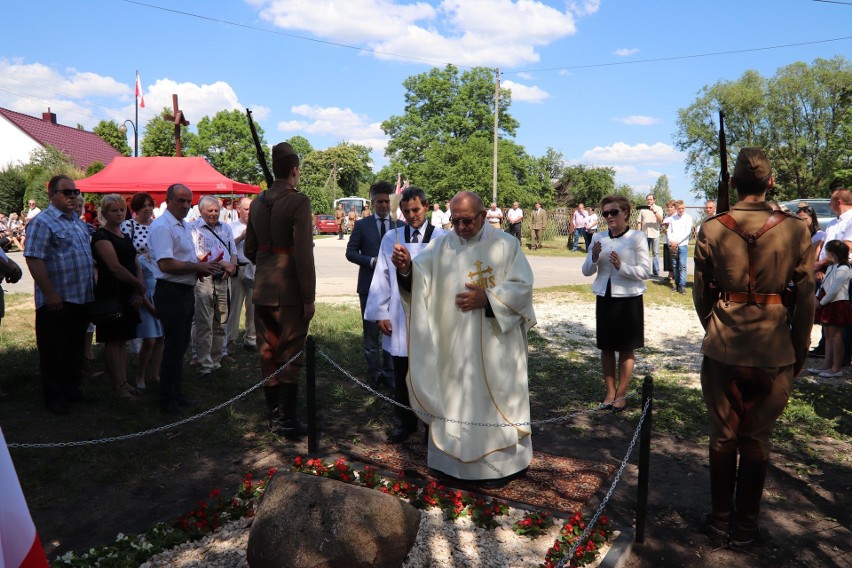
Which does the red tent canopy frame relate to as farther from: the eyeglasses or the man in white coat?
the eyeglasses

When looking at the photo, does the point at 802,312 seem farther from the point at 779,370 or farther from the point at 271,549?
the point at 271,549

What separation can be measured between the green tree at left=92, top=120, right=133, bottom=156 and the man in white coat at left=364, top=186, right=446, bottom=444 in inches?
2286

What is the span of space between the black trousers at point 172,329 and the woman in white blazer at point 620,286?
12.5ft

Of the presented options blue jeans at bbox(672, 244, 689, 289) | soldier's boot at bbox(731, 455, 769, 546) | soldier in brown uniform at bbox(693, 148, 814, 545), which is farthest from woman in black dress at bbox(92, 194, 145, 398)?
blue jeans at bbox(672, 244, 689, 289)

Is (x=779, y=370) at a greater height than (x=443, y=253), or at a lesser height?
lesser

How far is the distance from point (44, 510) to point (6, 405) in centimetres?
247

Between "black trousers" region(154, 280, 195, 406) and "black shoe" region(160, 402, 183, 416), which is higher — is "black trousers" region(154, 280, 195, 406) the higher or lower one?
the higher one

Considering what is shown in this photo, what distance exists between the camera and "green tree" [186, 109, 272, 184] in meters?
62.2

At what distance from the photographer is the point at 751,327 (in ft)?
12.2

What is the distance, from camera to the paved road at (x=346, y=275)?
1470 cm

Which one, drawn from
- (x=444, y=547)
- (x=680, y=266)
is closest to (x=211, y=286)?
(x=444, y=547)

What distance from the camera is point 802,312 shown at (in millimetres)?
3721

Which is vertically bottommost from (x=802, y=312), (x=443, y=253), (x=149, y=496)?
(x=149, y=496)

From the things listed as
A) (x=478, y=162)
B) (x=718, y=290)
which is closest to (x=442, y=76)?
(x=478, y=162)
